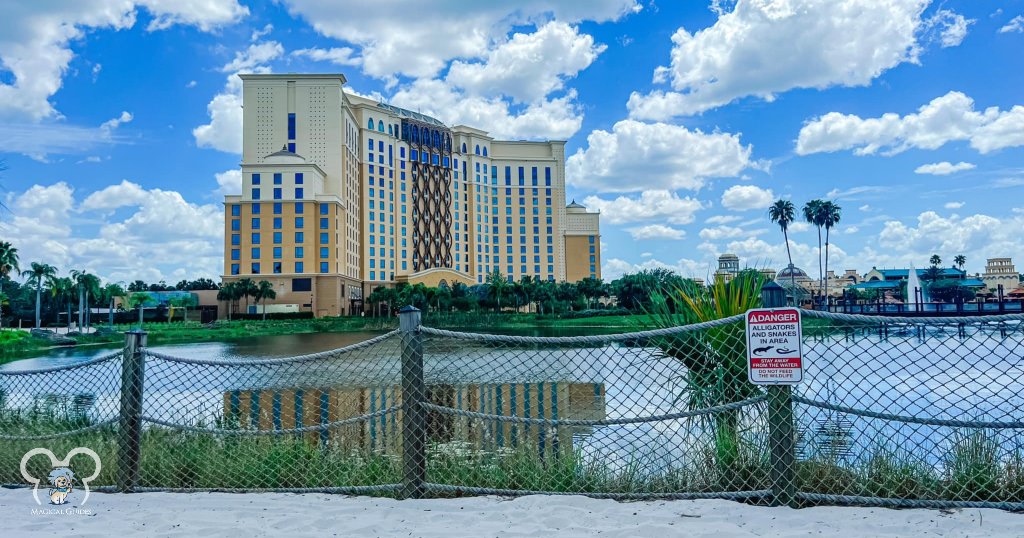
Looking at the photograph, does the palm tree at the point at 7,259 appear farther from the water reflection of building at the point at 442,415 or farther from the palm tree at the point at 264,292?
the water reflection of building at the point at 442,415

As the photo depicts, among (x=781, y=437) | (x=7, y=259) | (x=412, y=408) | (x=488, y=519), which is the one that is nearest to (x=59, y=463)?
(x=412, y=408)

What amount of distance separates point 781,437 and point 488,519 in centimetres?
174

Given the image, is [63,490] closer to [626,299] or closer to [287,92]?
[626,299]

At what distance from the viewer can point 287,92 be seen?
241ft

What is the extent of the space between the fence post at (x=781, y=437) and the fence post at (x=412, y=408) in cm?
210

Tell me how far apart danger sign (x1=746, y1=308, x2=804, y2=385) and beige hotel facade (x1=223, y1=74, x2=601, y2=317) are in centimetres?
6944

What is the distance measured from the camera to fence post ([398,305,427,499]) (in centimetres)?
427

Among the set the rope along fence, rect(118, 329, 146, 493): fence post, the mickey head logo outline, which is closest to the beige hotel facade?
the mickey head logo outline

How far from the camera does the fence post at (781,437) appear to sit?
3.79 meters

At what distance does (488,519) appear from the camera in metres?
3.81

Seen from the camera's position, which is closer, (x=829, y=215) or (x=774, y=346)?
(x=774, y=346)

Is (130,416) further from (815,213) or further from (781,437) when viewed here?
(815,213)


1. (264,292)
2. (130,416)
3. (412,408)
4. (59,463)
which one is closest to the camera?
(412,408)

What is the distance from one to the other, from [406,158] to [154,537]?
289 ft
